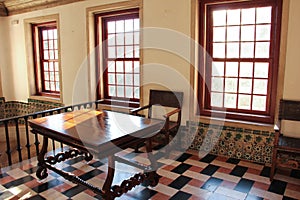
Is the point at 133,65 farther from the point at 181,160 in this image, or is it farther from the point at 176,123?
the point at 181,160

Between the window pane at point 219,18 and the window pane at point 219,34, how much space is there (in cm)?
7

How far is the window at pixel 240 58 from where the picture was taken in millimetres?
3512

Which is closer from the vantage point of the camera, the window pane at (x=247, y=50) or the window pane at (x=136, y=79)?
the window pane at (x=247, y=50)

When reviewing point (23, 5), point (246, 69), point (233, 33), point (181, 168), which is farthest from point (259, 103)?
point (23, 5)

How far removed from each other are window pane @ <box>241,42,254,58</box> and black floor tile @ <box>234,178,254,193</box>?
1.70 meters

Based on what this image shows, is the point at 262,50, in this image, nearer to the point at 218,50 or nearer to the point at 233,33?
the point at 233,33

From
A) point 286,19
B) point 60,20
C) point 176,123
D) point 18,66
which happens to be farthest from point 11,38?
point 286,19

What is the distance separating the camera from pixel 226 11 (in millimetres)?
3756

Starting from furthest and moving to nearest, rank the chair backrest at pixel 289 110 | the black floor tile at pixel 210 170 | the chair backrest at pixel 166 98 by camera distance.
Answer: the chair backrest at pixel 166 98, the black floor tile at pixel 210 170, the chair backrest at pixel 289 110

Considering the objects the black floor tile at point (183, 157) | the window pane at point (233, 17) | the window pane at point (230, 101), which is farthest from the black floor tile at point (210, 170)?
the window pane at point (233, 17)

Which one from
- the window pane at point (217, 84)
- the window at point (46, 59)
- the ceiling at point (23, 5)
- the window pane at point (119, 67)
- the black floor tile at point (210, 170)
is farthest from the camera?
the window at point (46, 59)

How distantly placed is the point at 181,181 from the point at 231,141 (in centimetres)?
109

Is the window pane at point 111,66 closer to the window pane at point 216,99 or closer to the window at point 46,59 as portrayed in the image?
the window at point 46,59

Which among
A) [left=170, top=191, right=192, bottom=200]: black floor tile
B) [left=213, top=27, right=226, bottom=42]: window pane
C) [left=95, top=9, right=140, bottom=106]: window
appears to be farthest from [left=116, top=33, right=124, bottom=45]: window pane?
[left=170, top=191, right=192, bottom=200]: black floor tile
